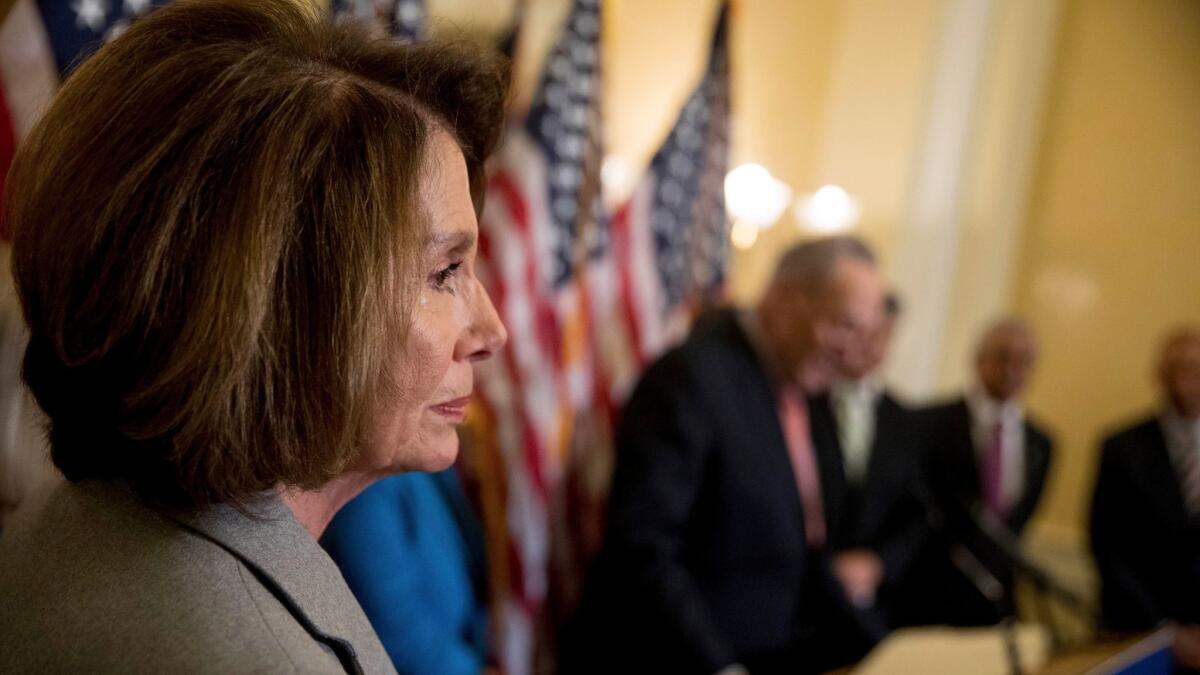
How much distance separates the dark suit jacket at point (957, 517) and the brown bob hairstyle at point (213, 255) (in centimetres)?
201

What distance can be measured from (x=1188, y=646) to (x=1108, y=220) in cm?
418

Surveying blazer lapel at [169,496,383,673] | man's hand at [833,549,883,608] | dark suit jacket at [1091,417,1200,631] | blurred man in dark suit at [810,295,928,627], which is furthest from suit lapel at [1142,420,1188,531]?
blazer lapel at [169,496,383,673]

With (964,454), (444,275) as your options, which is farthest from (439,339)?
(964,454)

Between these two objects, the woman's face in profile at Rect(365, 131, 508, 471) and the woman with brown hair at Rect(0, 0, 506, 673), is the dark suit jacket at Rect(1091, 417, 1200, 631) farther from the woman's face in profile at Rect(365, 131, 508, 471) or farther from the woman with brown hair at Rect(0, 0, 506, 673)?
the woman with brown hair at Rect(0, 0, 506, 673)

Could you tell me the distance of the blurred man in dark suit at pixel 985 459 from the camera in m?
4.18

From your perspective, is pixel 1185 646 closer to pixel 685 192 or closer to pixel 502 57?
pixel 685 192

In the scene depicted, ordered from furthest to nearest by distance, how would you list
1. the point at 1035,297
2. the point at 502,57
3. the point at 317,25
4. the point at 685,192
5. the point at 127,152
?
1. the point at 1035,297
2. the point at 685,192
3. the point at 502,57
4. the point at 317,25
5. the point at 127,152

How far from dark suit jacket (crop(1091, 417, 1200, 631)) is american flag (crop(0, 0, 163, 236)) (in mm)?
3840

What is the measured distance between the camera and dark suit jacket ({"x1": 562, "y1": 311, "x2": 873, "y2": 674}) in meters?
3.02

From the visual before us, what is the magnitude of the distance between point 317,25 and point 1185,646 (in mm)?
3739

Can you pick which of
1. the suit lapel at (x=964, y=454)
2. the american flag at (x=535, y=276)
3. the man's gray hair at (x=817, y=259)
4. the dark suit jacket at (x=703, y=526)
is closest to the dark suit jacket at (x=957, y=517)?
the suit lapel at (x=964, y=454)

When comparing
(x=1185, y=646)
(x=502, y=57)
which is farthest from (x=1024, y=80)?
(x=502, y=57)

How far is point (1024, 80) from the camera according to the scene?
729cm

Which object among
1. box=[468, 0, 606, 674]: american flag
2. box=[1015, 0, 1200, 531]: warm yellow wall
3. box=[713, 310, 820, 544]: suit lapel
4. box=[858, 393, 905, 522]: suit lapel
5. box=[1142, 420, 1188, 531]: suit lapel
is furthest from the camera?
box=[1015, 0, 1200, 531]: warm yellow wall
